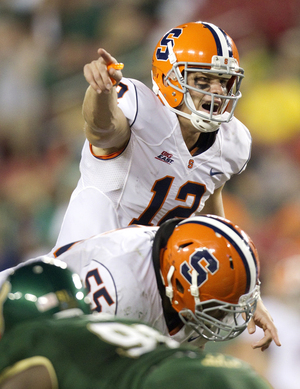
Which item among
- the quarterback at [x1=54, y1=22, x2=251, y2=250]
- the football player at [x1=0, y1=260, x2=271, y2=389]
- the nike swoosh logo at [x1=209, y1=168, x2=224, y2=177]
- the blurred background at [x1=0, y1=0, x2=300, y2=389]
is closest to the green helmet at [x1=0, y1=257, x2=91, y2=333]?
the football player at [x1=0, y1=260, x2=271, y2=389]

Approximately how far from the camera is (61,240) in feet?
9.02

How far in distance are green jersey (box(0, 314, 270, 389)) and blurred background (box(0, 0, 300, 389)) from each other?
3325mm

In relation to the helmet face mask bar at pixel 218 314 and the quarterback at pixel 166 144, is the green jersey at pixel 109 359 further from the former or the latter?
the quarterback at pixel 166 144


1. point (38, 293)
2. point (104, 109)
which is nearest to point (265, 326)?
point (104, 109)

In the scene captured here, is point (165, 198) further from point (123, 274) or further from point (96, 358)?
point (96, 358)

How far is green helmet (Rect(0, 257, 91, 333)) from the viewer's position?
3.85 ft

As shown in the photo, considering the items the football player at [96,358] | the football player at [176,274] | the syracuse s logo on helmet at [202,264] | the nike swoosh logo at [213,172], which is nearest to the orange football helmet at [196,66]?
the nike swoosh logo at [213,172]

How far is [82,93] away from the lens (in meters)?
5.65

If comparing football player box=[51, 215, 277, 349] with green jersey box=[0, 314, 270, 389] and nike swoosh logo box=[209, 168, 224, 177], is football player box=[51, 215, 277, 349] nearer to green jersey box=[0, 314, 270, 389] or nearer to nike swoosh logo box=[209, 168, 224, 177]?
nike swoosh logo box=[209, 168, 224, 177]

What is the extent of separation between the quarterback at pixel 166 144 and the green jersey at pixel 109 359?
1.38m

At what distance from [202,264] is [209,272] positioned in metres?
0.04

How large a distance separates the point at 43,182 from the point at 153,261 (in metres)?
3.31

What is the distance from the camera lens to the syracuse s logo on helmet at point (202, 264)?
2047 millimetres

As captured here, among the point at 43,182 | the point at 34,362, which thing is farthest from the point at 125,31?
the point at 34,362
